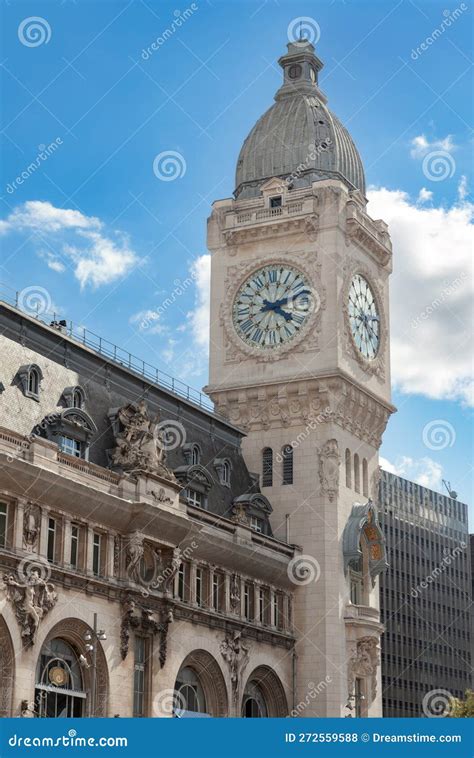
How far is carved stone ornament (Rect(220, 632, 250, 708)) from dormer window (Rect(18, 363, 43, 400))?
18785 mm

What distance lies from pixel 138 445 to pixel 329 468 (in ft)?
62.5

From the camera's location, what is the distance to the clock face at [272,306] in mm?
93062

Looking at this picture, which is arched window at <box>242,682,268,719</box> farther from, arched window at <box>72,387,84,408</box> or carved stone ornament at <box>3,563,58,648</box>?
carved stone ornament at <box>3,563,58,648</box>

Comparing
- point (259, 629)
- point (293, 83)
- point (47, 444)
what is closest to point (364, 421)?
point (259, 629)

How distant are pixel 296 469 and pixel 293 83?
30.4 meters

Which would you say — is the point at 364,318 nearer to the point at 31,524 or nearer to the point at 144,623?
A: the point at 144,623

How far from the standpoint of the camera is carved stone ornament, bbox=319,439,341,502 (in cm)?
8894

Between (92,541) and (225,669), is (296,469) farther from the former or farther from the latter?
(92,541)

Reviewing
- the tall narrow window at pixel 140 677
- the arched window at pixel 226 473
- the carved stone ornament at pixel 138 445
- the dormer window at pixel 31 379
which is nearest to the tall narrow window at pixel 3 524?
the dormer window at pixel 31 379

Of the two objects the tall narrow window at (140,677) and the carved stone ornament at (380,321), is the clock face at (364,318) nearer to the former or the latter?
the carved stone ornament at (380,321)

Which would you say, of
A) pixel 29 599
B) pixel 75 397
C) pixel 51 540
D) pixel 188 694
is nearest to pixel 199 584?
pixel 188 694

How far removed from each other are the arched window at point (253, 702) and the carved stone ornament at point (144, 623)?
10827mm

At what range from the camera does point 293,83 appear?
103 metres

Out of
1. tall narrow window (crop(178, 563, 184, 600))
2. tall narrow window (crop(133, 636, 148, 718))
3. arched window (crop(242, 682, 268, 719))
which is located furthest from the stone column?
arched window (crop(242, 682, 268, 719))
